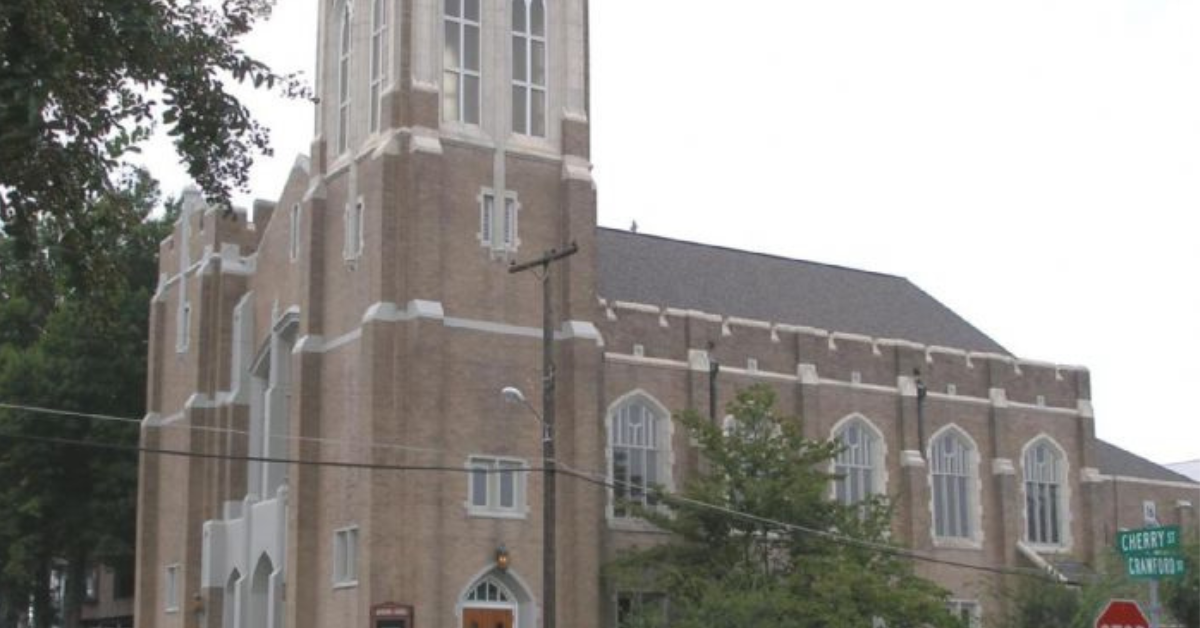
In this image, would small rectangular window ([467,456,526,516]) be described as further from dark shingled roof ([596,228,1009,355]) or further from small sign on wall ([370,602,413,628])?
dark shingled roof ([596,228,1009,355])

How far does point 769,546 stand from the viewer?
3825 centimetres

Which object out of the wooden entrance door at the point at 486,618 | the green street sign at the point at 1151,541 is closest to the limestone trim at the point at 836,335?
the wooden entrance door at the point at 486,618

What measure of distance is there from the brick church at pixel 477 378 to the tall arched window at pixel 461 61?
0.07 metres

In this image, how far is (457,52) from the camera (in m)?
40.6

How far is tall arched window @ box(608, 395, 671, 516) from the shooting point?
141 ft

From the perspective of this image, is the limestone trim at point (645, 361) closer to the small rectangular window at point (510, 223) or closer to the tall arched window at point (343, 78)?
the small rectangular window at point (510, 223)

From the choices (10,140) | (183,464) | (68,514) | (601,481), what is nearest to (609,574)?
(601,481)

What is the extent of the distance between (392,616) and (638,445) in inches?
369

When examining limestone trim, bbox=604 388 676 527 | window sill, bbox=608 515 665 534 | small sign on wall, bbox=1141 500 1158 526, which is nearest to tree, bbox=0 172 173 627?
limestone trim, bbox=604 388 676 527

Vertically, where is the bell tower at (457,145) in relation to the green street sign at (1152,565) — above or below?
above

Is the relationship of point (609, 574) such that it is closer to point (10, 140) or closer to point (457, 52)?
point (457, 52)

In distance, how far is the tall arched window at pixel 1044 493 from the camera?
51.5 metres

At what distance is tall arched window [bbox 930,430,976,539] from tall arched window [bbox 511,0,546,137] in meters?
15.6

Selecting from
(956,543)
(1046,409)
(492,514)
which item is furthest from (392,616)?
(1046,409)
